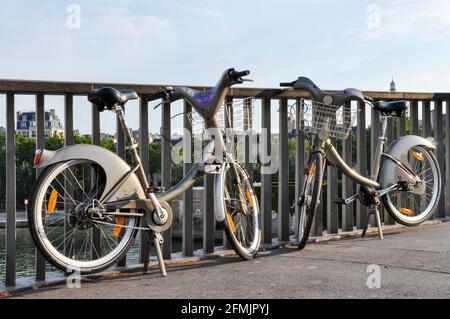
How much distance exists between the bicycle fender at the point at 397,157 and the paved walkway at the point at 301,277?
78cm

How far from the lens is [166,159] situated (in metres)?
4.32

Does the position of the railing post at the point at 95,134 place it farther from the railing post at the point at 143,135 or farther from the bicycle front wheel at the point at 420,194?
the bicycle front wheel at the point at 420,194

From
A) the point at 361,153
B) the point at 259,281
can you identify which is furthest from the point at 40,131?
the point at 361,153

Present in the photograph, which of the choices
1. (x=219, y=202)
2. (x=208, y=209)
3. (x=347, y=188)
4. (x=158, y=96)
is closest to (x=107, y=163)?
(x=158, y=96)

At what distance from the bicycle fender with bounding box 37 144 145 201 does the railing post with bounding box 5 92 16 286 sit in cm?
45

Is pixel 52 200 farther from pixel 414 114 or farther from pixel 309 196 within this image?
pixel 414 114

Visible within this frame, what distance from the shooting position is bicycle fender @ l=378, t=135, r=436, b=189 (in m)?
5.25

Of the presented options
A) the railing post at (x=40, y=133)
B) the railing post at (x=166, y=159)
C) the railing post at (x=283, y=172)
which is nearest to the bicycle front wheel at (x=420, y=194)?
the railing post at (x=283, y=172)

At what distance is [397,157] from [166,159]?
2.20m

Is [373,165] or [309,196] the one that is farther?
[373,165]

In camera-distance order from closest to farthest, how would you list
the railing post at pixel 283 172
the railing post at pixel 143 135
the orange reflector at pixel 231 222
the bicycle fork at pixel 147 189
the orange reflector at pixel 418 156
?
the bicycle fork at pixel 147 189
the orange reflector at pixel 231 222
the railing post at pixel 143 135
the railing post at pixel 283 172
the orange reflector at pixel 418 156

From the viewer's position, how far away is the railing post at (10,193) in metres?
3.65

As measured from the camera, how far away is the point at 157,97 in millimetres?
3934

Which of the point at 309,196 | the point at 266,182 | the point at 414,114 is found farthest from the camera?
the point at 414,114
